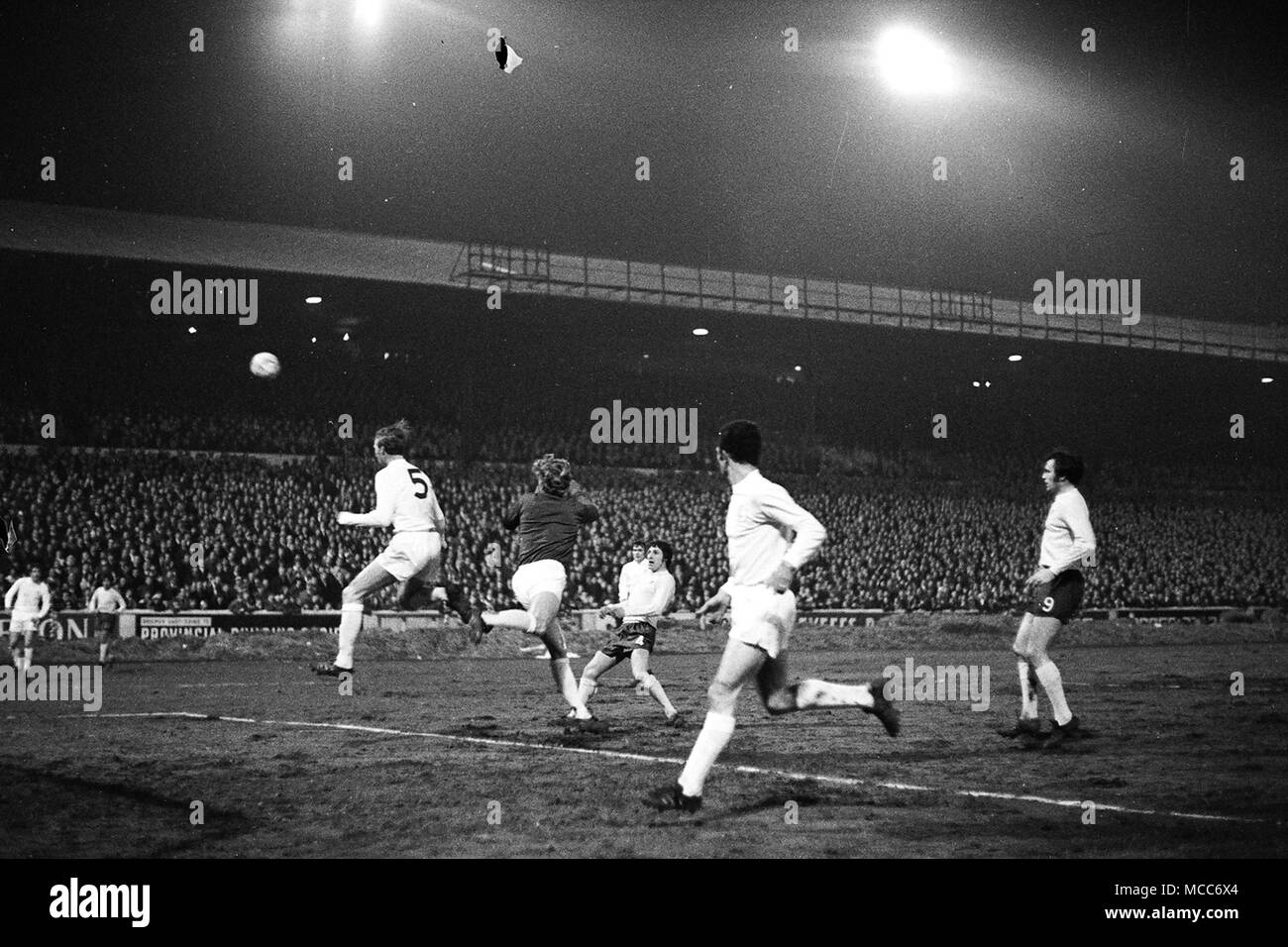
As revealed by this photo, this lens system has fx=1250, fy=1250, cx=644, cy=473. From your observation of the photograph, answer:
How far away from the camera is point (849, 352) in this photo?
46094 mm

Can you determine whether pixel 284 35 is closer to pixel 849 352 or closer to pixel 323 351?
pixel 323 351

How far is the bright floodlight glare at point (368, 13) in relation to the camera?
26.5 meters

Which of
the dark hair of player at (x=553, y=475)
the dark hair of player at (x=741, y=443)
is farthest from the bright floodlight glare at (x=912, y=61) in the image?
the dark hair of player at (x=741, y=443)

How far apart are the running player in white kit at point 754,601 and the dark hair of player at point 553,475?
367cm

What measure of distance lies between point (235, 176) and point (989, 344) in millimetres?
26411

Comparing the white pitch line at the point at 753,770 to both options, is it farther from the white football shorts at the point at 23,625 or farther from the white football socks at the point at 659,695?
the white football shorts at the point at 23,625

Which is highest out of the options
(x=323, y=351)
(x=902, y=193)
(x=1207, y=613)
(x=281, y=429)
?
(x=902, y=193)

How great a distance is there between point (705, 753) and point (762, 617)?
848 mm

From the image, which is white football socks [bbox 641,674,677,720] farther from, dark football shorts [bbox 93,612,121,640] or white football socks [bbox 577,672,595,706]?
dark football shorts [bbox 93,612,121,640]

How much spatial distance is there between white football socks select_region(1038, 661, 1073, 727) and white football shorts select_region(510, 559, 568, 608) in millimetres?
4064

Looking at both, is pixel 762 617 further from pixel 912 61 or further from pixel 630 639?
pixel 912 61

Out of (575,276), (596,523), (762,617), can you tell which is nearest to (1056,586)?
(762,617)

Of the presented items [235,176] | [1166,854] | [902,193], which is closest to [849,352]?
[902,193]

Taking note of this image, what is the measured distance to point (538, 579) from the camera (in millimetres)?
11000
